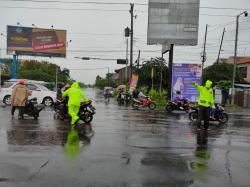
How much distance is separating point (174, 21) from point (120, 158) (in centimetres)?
2254

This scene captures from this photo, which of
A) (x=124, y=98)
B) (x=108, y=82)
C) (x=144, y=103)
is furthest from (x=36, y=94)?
(x=108, y=82)

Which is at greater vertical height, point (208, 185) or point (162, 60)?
point (162, 60)

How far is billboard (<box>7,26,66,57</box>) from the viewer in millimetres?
54906

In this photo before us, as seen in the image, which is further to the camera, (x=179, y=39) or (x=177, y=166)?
(x=179, y=39)

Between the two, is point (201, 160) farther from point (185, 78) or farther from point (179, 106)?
point (185, 78)

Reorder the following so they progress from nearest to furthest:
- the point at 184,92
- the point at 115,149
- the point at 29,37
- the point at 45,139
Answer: the point at 115,149
the point at 45,139
the point at 184,92
the point at 29,37

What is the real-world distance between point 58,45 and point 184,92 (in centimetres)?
3221

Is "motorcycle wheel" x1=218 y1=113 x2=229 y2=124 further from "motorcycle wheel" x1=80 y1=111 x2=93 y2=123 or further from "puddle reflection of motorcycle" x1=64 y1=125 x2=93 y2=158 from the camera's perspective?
"puddle reflection of motorcycle" x1=64 y1=125 x2=93 y2=158

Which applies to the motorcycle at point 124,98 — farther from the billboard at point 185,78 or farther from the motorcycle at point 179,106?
the motorcycle at point 179,106

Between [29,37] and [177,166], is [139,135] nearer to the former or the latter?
[177,166]

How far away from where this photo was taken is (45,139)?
1042 cm

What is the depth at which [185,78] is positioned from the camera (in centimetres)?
2886

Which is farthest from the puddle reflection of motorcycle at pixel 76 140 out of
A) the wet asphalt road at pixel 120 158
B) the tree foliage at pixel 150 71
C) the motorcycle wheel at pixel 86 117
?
the tree foliage at pixel 150 71

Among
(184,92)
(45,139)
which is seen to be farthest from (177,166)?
(184,92)
